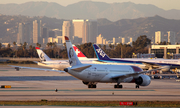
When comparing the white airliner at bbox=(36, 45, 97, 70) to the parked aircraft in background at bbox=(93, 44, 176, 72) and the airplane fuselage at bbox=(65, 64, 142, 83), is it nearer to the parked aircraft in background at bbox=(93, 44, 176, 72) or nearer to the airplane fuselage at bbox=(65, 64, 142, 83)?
the parked aircraft in background at bbox=(93, 44, 176, 72)

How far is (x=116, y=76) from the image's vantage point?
43.7 metres

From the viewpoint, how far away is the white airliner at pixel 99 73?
135 ft

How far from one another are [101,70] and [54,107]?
18.0m

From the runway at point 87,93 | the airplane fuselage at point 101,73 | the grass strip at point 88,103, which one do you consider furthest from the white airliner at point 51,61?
the grass strip at point 88,103

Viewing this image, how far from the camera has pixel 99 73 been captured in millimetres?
42688

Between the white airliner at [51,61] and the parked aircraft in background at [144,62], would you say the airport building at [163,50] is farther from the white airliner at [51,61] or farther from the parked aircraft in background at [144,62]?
the white airliner at [51,61]

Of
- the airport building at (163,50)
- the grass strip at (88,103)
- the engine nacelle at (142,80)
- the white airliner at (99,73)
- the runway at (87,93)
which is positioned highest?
the airport building at (163,50)

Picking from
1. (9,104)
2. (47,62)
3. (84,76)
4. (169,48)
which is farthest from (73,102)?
(169,48)

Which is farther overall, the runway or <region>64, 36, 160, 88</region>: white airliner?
<region>64, 36, 160, 88</region>: white airliner

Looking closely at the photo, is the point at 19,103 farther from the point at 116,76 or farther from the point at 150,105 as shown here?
the point at 116,76

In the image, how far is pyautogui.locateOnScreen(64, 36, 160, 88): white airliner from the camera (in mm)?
41250

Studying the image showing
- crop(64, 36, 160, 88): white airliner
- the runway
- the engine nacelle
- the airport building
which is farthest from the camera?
the airport building

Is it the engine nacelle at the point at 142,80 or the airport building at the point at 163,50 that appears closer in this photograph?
the engine nacelle at the point at 142,80

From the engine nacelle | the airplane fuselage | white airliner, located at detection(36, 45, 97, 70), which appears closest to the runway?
the engine nacelle
